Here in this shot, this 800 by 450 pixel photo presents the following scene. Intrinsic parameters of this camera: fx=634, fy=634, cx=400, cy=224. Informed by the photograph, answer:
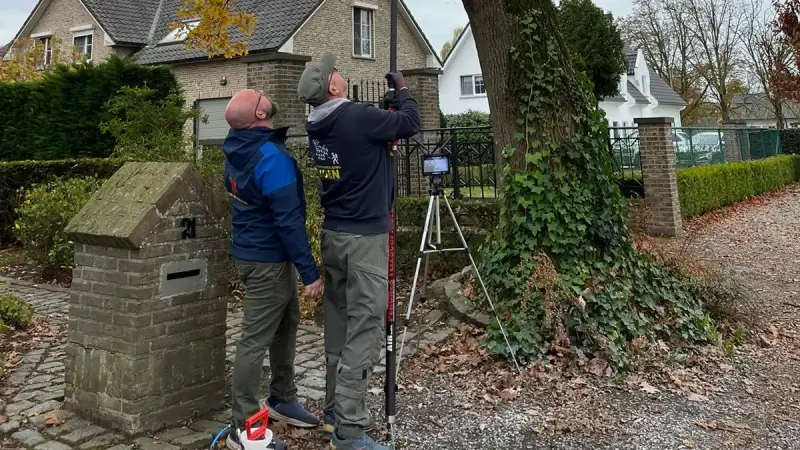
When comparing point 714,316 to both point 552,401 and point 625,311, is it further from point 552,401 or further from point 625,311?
point 552,401

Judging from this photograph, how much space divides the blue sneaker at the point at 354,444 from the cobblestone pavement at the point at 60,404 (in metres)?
0.78

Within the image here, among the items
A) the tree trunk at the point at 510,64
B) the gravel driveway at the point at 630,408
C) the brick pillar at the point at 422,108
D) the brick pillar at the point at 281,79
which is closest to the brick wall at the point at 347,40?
the brick pillar at the point at 422,108

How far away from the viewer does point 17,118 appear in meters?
13.7

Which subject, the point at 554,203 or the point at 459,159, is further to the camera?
the point at 459,159

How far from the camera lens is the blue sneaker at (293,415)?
3.80m

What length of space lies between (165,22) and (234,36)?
17.3 feet

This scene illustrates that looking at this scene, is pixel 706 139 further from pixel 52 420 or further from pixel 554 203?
pixel 52 420

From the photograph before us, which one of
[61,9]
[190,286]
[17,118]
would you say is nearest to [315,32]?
[17,118]

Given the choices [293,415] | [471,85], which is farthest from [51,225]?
[471,85]

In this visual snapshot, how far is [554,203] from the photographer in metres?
5.24

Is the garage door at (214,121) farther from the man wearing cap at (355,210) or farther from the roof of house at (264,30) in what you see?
the man wearing cap at (355,210)

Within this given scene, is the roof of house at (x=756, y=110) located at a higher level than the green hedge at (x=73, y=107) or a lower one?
higher

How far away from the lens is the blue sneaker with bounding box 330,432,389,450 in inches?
129

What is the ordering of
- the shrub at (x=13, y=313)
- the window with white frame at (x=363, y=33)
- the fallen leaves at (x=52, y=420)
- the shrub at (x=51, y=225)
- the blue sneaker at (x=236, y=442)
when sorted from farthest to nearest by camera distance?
the window with white frame at (x=363, y=33), the shrub at (x=51, y=225), the shrub at (x=13, y=313), the fallen leaves at (x=52, y=420), the blue sneaker at (x=236, y=442)
